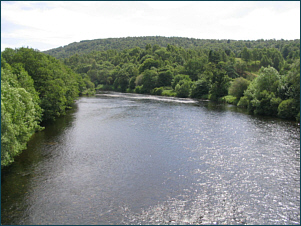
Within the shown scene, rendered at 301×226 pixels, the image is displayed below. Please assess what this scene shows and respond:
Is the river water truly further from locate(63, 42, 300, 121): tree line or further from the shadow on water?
locate(63, 42, 300, 121): tree line

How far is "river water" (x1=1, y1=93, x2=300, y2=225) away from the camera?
61.8 feet

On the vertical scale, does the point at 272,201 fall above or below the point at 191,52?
below

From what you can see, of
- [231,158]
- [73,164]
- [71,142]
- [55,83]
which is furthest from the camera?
[55,83]

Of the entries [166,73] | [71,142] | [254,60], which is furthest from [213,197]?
[254,60]

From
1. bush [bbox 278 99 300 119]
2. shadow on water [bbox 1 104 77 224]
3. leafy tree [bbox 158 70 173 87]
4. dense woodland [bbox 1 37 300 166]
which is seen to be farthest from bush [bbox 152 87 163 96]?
shadow on water [bbox 1 104 77 224]

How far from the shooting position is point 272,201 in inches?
820

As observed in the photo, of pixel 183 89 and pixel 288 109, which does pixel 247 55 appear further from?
pixel 288 109

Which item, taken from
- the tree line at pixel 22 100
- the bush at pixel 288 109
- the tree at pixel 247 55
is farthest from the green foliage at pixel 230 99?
the tree at pixel 247 55

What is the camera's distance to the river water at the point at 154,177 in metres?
18.8

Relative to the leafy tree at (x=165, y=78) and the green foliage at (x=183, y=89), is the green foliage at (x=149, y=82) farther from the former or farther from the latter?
the green foliage at (x=183, y=89)

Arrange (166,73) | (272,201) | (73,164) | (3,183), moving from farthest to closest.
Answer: (166,73)
(73,164)
(3,183)
(272,201)

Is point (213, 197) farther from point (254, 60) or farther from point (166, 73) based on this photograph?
point (254, 60)

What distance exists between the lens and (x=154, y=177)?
25.1 meters

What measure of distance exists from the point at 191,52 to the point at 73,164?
16766 centimetres
